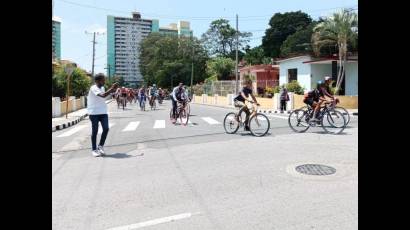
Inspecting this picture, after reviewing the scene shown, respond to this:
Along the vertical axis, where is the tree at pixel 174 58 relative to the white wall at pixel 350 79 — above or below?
above

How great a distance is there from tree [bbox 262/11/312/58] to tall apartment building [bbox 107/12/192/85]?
2108 cm

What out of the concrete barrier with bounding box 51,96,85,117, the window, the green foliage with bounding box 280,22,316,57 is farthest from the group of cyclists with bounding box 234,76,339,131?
the green foliage with bounding box 280,22,316,57

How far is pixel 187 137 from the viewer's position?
11.7m

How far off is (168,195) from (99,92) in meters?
3.77

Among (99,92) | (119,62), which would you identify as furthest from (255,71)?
(119,62)

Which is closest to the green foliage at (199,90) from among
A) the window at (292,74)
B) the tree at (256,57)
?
the tree at (256,57)

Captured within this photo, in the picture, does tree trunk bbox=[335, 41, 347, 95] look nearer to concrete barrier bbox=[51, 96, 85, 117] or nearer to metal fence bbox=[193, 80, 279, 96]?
metal fence bbox=[193, 80, 279, 96]

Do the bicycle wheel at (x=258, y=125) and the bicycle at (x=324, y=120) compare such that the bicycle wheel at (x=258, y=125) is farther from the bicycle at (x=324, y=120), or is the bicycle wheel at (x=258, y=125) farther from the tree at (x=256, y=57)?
the tree at (x=256, y=57)

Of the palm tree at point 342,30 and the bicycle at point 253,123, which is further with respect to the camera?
the palm tree at point 342,30

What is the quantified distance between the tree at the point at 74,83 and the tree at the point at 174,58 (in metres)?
39.7

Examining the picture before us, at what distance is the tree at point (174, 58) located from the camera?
75.2 meters
